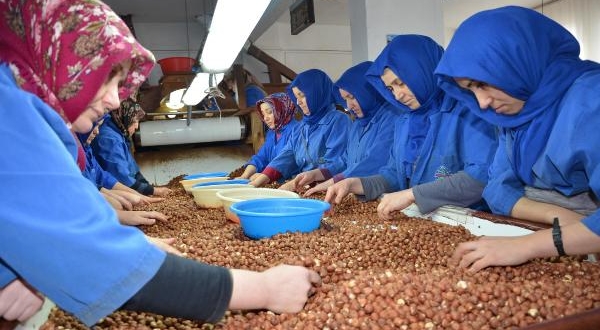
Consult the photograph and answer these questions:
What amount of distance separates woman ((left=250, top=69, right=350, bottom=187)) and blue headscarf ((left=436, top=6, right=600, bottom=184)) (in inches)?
90.1

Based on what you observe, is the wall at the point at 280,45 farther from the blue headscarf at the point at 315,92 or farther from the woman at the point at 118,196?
the woman at the point at 118,196

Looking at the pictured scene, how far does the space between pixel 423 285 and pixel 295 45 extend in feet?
26.0

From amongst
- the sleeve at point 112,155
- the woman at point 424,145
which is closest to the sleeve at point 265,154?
the sleeve at point 112,155

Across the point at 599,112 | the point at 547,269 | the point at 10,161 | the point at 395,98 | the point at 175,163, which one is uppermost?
the point at 10,161

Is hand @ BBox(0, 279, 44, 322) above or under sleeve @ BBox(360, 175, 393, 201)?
above

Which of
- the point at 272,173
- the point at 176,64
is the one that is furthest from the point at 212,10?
the point at 272,173

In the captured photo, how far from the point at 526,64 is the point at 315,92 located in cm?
276

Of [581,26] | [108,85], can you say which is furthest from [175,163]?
[581,26]

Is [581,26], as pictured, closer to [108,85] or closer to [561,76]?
[561,76]

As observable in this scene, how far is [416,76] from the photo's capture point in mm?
2602

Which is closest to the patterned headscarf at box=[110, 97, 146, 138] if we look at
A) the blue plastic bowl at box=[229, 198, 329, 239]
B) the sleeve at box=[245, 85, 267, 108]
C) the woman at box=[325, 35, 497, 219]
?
the sleeve at box=[245, 85, 267, 108]

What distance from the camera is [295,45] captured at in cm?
860

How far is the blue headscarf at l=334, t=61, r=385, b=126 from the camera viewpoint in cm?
350

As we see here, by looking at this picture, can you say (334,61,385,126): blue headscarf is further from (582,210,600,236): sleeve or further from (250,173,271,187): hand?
(582,210,600,236): sleeve
